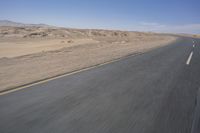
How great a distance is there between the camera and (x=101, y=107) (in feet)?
15.3

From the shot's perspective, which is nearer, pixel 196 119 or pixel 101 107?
pixel 196 119

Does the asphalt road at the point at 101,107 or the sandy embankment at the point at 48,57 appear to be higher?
the asphalt road at the point at 101,107

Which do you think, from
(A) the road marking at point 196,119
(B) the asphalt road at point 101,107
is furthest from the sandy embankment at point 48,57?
(A) the road marking at point 196,119

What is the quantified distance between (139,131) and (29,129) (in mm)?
1954

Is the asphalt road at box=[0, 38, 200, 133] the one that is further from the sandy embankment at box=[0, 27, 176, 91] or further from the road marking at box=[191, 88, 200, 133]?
the sandy embankment at box=[0, 27, 176, 91]

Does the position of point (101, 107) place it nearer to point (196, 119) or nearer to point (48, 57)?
point (196, 119)

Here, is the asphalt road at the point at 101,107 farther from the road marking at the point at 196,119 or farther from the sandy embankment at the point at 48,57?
the sandy embankment at the point at 48,57

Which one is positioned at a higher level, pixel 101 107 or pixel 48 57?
pixel 101 107

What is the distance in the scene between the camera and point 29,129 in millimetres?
3471

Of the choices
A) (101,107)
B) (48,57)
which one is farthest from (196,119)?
(48,57)

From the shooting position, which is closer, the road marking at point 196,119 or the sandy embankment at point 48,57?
the road marking at point 196,119

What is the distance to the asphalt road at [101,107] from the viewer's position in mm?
3643

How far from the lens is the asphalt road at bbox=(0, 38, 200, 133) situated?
3.64m

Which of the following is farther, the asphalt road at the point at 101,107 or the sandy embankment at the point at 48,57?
the sandy embankment at the point at 48,57
